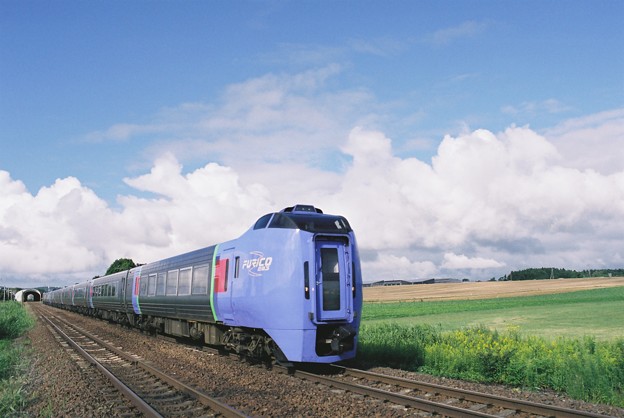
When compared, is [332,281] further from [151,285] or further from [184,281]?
[151,285]

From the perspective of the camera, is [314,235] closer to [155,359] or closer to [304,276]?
[304,276]

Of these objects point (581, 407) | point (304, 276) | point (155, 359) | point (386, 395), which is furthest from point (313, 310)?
point (155, 359)

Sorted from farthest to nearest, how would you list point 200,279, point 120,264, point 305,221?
point 120,264 → point 200,279 → point 305,221

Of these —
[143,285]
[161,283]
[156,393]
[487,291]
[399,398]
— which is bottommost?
[487,291]

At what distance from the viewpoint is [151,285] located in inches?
918

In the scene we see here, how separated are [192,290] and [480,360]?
9.37m

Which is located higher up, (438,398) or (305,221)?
(305,221)

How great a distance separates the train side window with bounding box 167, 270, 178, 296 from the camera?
63.5ft

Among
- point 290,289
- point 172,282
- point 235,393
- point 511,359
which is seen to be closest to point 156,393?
point 235,393

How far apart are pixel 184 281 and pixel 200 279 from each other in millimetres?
1986

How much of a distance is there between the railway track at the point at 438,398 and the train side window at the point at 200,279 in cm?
514

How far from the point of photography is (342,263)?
12242mm

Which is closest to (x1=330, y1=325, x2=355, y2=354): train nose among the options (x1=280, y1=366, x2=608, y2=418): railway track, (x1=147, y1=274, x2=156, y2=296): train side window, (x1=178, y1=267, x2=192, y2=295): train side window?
(x1=280, y1=366, x2=608, y2=418): railway track

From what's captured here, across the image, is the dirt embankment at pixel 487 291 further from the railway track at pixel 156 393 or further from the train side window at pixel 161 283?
the railway track at pixel 156 393
